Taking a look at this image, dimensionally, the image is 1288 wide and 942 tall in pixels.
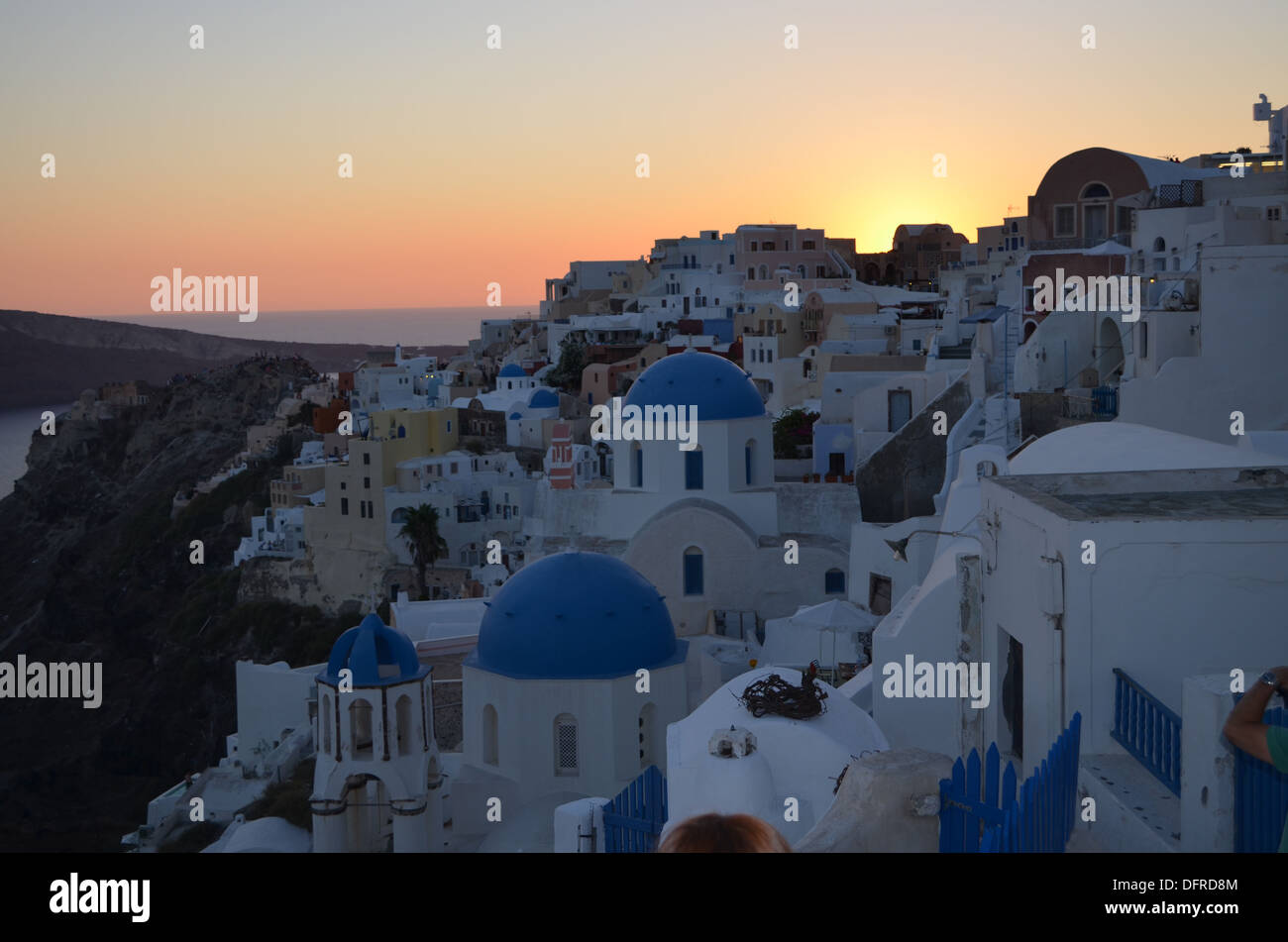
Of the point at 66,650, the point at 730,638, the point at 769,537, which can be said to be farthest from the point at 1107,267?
the point at 66,650

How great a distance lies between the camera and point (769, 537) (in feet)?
79.4

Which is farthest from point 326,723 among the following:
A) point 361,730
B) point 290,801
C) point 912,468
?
point 912,468

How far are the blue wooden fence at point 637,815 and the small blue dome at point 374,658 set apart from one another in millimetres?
4990

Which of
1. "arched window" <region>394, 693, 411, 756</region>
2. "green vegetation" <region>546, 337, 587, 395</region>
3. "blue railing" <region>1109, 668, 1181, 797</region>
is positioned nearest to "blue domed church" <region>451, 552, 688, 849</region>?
"arched window" <region>394, 693, 411, 756</region>

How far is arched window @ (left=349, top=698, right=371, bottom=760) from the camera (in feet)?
49.0

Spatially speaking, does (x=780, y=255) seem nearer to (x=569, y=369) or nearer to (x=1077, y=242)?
(x=569, y=369)

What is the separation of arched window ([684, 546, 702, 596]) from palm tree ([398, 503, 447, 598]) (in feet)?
73.6

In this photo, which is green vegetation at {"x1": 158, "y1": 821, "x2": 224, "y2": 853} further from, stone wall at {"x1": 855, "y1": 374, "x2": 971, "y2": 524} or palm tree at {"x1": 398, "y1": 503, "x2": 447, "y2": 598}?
palm tree at {"x1": 398, "y1": 503, "x2": 447, "y2": 598}

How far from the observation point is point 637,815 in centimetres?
1052
